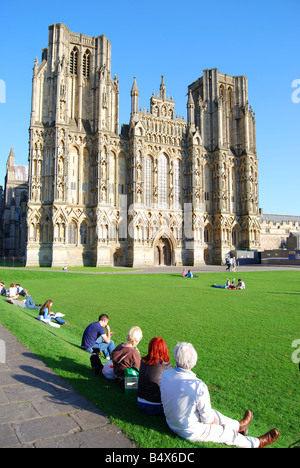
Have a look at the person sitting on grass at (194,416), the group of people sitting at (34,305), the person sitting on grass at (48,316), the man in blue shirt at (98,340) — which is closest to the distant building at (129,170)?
the group of people sitting at (34,305)

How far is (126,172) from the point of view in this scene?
48.8m

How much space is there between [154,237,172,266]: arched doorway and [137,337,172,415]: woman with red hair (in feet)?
147

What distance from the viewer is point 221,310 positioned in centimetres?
1326

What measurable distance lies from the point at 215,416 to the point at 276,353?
14.3ft

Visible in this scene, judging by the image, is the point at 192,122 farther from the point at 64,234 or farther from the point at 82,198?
the point at 64,234


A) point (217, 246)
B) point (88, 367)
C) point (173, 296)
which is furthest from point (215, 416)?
point (217, 246)

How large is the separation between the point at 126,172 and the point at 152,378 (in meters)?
46.0

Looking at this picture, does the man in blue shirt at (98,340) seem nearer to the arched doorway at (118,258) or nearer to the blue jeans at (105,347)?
the blue jeans at (105,347)

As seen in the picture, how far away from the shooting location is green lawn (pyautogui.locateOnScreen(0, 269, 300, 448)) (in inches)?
180

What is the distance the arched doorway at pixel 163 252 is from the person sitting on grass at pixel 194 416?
45.6 metres

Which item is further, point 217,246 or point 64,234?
point 217,246

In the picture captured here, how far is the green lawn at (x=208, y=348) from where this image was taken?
457 centimetres

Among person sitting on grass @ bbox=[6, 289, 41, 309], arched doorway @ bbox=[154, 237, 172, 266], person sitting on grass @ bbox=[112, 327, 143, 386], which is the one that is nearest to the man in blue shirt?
person sitting on grass @ bbox=[112, 327, 143, 386]
